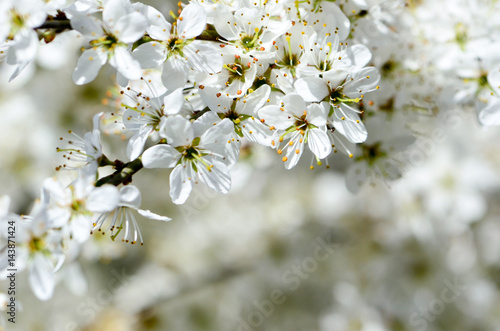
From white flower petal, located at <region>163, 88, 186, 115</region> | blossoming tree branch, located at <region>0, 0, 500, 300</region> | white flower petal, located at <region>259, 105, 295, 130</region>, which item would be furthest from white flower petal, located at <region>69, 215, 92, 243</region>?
white flower petal, located at <region>259, 105, 295, 130</region>

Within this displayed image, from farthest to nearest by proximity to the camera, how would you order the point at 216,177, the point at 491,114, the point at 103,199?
the point at 491,114 < the point at 216,177 < the point at 103,199

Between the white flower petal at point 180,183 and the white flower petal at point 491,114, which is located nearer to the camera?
the white flower petal at point 180,183

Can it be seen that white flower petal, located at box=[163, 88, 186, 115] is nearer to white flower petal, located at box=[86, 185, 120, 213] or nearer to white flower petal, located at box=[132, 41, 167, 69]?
white flower petal, located at box=[132, 41, 167, 69]

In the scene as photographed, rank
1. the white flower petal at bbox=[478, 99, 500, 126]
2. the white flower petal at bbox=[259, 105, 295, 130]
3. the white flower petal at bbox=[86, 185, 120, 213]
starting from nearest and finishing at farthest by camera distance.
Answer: the white flower petal at bbox=[86, 185, 120, 213] → the white flower petal at bbox=[259, 105, 295, 130] → the white flower petal at bbox=[478, 99, 500, 126]

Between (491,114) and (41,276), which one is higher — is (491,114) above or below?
above

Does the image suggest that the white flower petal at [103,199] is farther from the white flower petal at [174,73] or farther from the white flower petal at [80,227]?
the white flower petal at [174,73]

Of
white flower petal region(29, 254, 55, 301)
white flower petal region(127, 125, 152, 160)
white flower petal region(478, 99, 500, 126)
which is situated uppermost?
white flower petal region(478, 99, 500, 126)

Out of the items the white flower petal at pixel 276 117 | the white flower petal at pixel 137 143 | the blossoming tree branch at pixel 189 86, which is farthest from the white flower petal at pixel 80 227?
the white flower petal at pixel 276 117

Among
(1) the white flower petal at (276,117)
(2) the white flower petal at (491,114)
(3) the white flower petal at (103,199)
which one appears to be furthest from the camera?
(2) the white flower petal at (491,114)

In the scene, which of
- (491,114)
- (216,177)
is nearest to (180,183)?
(216,177)

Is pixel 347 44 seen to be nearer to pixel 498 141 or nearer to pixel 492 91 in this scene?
pixel 492 91

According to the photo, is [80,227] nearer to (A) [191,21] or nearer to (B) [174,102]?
(B) [174,102]
